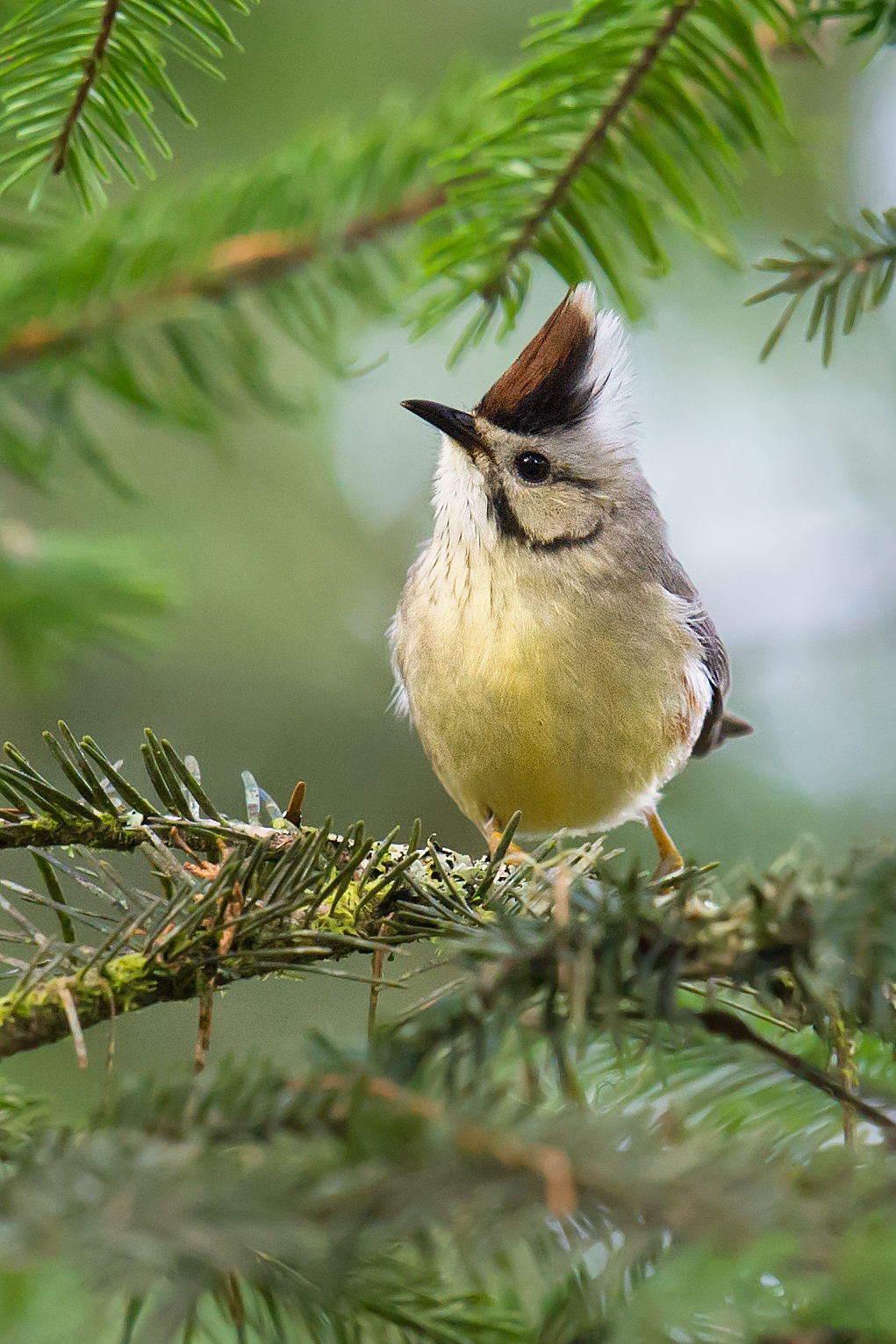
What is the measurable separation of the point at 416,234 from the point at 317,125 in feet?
0.94

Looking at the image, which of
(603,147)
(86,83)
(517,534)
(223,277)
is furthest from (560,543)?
(86,83)

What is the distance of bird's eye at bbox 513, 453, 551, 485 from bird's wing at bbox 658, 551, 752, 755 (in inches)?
15.3

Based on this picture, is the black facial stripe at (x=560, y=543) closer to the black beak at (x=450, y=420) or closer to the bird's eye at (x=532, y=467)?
the bird's eye at (x=532, y=467)

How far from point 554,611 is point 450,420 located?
0.59m

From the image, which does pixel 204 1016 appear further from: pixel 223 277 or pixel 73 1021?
pixel 223 277

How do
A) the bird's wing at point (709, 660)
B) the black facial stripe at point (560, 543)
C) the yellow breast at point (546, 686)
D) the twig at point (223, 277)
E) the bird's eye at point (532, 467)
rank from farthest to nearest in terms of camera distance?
the bird's wing at point (709, 660) → the bird's eye at point (532, 467) → the black facial stripe at point (560, 543) → the yellow breast at point (546, 686) → the twig at point (223, 277)

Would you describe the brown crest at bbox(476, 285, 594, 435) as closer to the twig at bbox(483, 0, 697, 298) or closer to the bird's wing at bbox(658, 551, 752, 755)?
the bird's wing at bbox(658, 551, 752, 755)

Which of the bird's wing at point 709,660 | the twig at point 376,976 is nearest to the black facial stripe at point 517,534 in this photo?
the bird's wing at point 709,660

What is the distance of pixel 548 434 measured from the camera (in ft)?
9.48

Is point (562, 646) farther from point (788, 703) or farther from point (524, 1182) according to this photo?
point (788, 703)

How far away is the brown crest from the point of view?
278cm

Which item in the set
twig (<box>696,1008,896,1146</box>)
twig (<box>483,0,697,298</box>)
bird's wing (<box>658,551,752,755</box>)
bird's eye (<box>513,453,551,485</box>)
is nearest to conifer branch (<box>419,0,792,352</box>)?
twig (<box>483,0,697,298</box>)

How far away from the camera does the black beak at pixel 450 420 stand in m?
2.75

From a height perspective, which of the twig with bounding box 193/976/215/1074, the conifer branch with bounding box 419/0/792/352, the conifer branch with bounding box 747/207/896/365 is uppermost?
the conifer branch with bounding box 419/0/792/352
